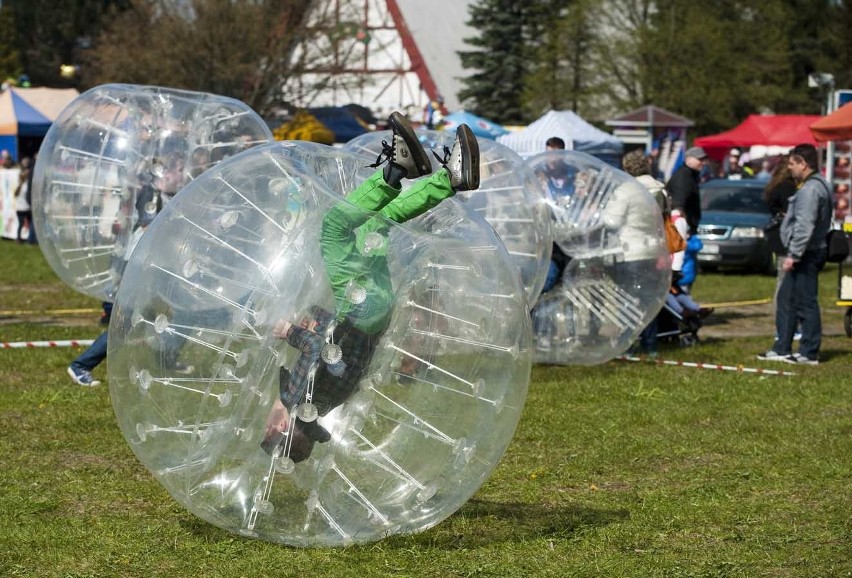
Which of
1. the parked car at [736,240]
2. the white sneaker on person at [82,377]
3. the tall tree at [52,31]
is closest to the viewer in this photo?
the white sneaker on person at [82,377]

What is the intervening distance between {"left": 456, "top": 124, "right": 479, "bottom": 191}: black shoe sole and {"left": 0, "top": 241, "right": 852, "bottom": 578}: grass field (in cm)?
172

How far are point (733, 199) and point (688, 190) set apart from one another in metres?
10.7

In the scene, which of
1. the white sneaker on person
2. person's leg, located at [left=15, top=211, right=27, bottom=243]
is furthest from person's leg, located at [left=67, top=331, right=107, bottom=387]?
person's leg, located at [left=15, top=211, right=27, bottom=243]

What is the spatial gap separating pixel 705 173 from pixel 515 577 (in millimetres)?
24106

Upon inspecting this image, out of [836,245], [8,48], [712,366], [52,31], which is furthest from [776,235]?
[52,31]

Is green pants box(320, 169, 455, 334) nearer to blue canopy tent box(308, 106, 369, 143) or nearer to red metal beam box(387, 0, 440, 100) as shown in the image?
blue canopy tent box(308, 106, 369, 143)

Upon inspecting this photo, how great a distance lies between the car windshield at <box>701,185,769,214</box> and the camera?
23.7 meters

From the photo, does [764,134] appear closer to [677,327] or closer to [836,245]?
[677,327]

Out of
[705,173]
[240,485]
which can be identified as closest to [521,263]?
[240,485]

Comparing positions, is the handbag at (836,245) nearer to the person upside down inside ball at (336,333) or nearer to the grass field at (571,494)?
the grass field at (571,494)

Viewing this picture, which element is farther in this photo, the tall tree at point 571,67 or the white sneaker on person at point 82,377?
the tall tree at point 571,67

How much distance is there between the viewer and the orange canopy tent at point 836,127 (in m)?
19.9

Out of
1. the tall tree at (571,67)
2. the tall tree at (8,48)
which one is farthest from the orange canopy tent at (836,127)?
the tall tree at (8,48)

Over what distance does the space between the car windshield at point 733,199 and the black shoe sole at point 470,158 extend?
18.5 m
